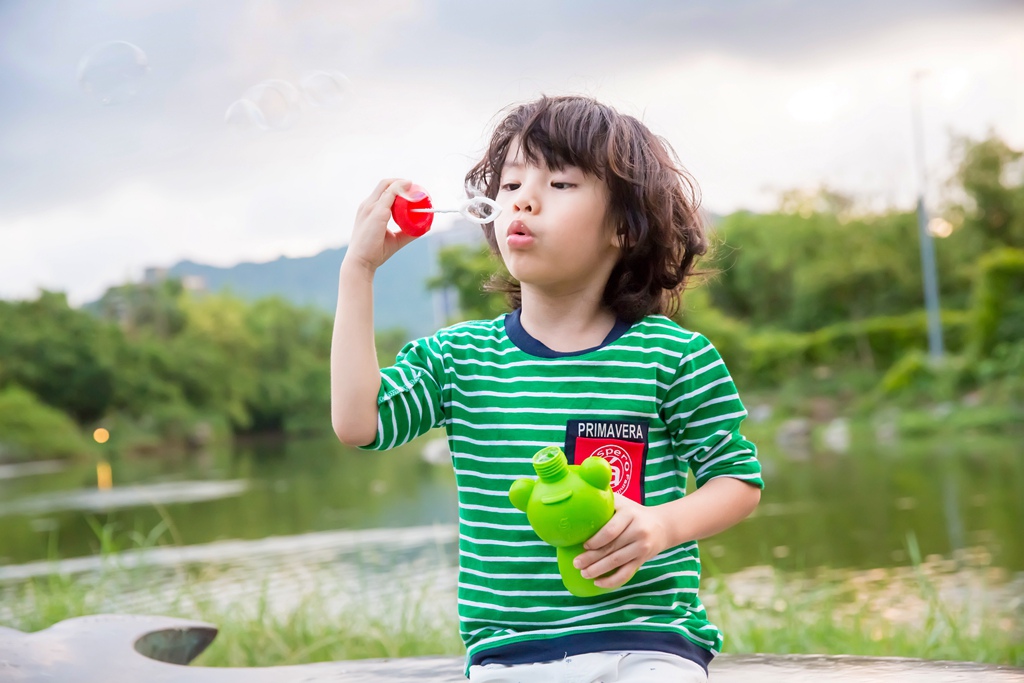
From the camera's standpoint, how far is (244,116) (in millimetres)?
1562

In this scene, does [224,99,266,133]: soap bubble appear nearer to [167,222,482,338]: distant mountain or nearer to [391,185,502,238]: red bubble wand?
[391,185,502,238]: red bubble wand

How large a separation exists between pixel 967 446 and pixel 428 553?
4.35 meters

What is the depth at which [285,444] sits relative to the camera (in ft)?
37.7

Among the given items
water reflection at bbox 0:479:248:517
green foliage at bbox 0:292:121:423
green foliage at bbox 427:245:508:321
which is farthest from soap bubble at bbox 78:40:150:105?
green foliage at bbox 0:292:121:423

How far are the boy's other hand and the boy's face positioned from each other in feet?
0.69

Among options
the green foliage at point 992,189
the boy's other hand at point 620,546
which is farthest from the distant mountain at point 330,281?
the boy's other hand at point 620,546

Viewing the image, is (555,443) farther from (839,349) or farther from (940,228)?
(940,228)

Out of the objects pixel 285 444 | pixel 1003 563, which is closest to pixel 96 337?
pixel 285 444

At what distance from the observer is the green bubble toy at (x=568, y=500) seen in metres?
0.68

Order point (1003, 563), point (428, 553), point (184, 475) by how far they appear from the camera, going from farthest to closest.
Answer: point (184, 475) < point (428, 553) < point (1003, 563)

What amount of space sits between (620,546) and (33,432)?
10.6 metres

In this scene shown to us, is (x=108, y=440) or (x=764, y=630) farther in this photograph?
(x=108, y=440)

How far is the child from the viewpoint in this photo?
2.61ft

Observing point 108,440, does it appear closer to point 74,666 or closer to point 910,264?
point 910,264
